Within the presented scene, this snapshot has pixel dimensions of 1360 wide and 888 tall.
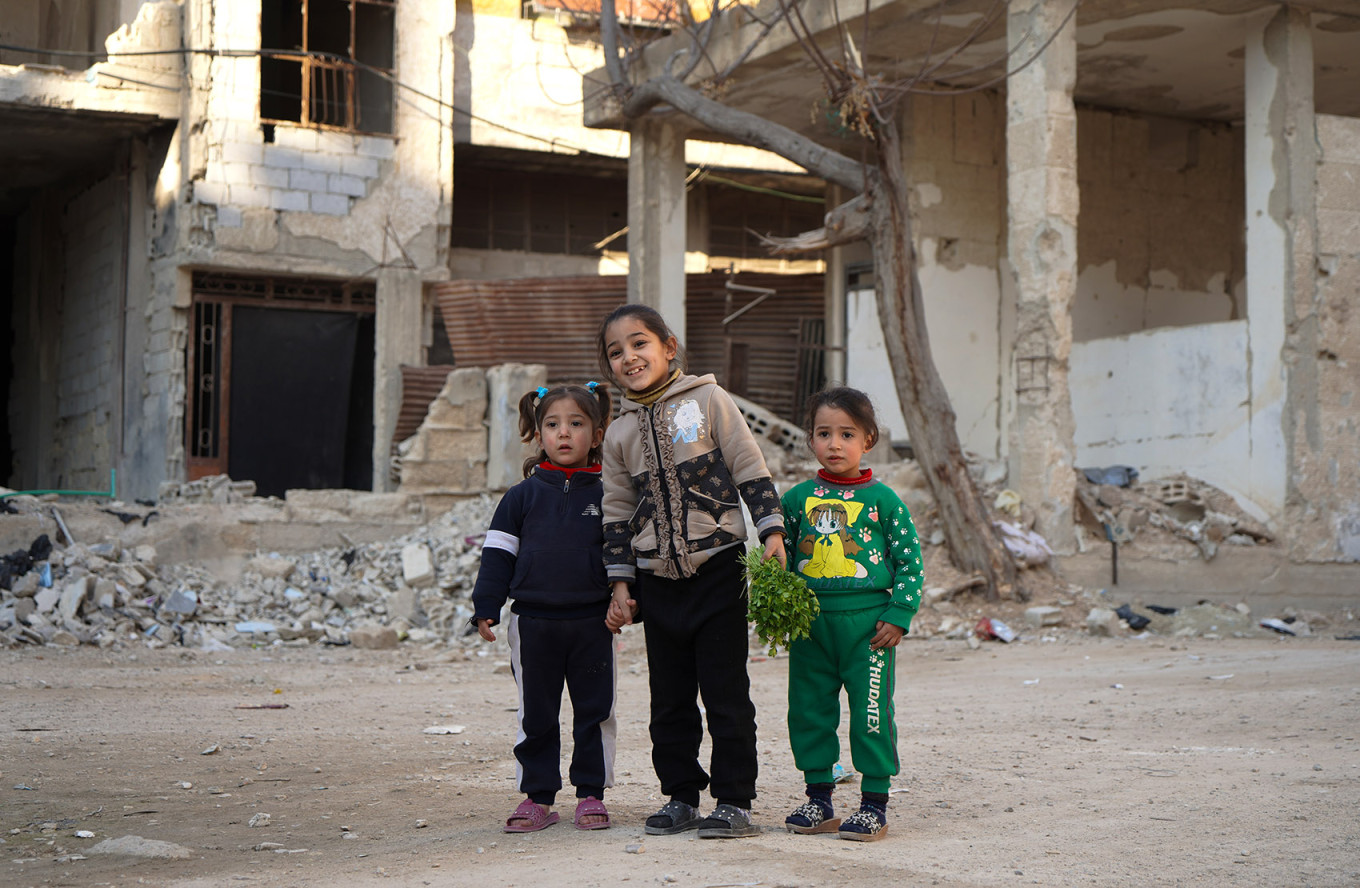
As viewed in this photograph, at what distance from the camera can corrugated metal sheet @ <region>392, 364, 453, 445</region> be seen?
14.8m

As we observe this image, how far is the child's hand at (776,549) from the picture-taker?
362 cm

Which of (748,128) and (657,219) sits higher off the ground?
(748,128)

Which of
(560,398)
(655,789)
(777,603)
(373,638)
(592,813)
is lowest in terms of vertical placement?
(373,638)

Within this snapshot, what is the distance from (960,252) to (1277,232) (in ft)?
10.9

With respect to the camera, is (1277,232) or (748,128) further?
(748,128)

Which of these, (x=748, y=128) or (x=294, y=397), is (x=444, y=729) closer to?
(x=748, y=128)

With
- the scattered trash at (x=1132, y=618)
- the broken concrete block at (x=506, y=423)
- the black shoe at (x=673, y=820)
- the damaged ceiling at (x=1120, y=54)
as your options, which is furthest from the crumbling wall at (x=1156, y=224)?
the black shoe at (x=673, y=820)

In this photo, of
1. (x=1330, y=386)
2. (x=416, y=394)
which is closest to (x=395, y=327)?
(x=416, y=394)

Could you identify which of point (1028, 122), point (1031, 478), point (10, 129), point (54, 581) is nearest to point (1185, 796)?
point (1031, 478)

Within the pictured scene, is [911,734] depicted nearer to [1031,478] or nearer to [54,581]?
[1031,478]

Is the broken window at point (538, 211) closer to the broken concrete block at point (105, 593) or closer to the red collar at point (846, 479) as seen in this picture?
the broken concrete block at point (105, 593)

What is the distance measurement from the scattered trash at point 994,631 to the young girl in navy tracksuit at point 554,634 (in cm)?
586

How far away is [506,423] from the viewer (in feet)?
43.0

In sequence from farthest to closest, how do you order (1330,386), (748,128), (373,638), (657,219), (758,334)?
(758,334), (657,219), (748,128), (1330,386), (373,638)
